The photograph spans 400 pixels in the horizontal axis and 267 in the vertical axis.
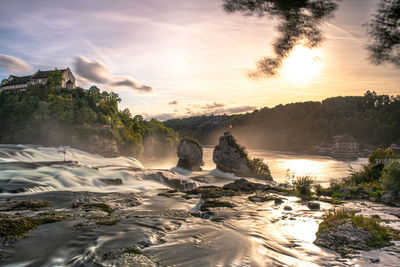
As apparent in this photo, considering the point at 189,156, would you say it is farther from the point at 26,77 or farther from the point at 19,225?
the point at 26,77

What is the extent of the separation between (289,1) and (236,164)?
36.4 metres

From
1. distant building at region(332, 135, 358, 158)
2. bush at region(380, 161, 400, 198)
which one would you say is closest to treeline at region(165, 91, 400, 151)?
distant building at region(332, 135, 358, 158)

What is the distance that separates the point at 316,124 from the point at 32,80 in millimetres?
124905

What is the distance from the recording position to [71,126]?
2552 inches

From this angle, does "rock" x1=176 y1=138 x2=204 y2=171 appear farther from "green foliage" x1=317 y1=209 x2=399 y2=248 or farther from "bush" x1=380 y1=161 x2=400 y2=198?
"green foliage" x1=317 y1=209 x2=399 y2=248

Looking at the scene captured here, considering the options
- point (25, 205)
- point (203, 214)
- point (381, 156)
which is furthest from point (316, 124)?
point (25, 205)

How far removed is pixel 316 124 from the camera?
389ft

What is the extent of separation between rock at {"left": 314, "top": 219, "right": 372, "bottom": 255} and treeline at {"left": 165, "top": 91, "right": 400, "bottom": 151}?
11061cm

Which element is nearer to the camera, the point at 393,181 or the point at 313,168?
the point at 393,181

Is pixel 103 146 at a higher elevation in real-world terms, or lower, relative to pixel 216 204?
higher

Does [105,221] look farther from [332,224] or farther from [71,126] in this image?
[71,126]

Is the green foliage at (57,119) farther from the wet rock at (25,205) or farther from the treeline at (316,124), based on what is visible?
the treeline at (316,124)

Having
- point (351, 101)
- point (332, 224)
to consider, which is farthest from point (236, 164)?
point (351, 101)

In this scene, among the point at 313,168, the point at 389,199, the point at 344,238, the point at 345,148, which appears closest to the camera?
the point at 344,238
